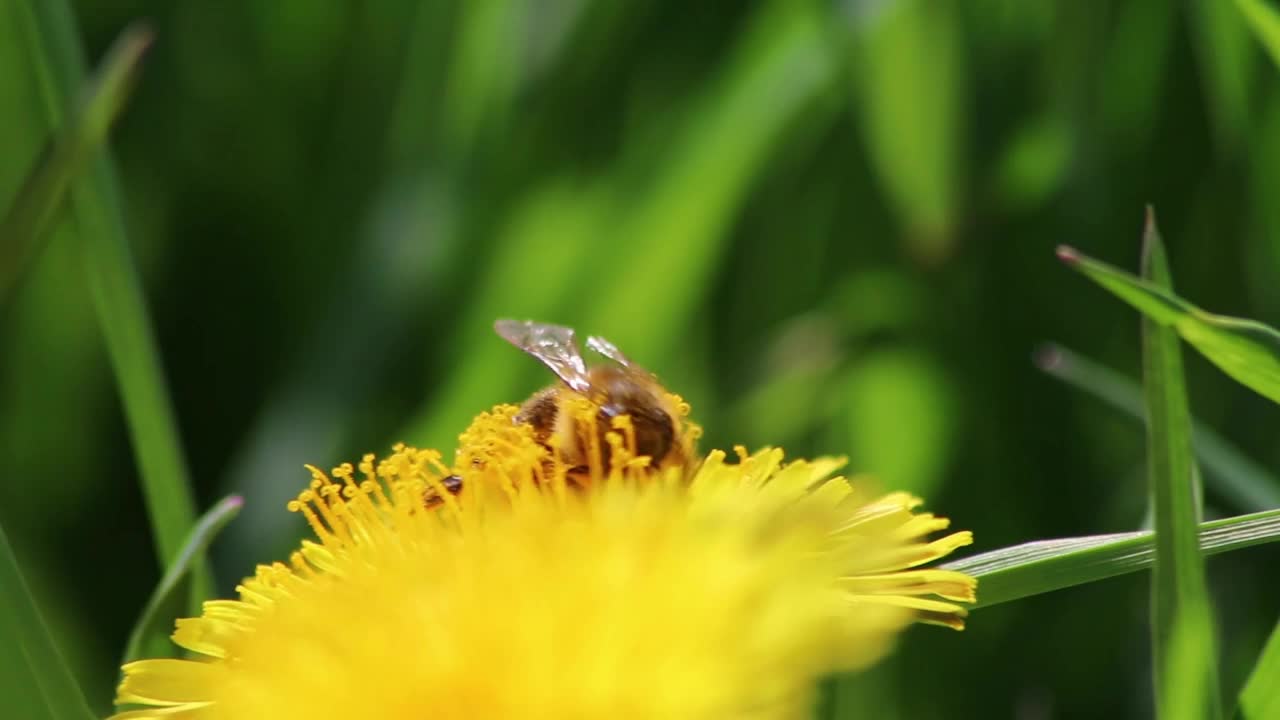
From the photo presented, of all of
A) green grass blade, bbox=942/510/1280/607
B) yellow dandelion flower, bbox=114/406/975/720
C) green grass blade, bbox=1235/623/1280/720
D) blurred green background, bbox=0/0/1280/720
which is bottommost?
yellow dandelion flower, bbox=114/406/975/720

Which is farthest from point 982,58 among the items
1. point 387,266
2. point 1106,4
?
point 387,266

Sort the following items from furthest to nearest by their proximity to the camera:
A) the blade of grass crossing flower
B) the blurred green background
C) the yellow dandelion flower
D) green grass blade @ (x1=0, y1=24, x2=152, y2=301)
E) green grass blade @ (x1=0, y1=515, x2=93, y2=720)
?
the blurred green background, the blade of grass crossing flower, green grass blade @ (x1=0, y1=24, x2=152, y2=301), green grass blade @ (x1=0, y1=515, x2=93, y2=720), the yellow dandelion flower

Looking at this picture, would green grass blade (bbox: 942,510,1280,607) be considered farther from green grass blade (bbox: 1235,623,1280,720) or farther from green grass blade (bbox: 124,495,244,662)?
green grass blade (bbox: 124,495,244,662)

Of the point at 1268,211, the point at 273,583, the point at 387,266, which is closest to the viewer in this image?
the point at 273,583

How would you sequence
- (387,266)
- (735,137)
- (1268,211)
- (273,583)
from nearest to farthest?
(273,583), (1268,211), (735,137), (387,266)

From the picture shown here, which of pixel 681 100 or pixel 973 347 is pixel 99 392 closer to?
pixel 681 100

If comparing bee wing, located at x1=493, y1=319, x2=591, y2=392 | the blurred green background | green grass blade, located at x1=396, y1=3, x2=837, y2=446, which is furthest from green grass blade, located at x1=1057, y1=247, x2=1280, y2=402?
green grass blade, located at x1=396, y1=3, x2=837, y2=446

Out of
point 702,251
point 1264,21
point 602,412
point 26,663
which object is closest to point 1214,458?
point 1264,21
